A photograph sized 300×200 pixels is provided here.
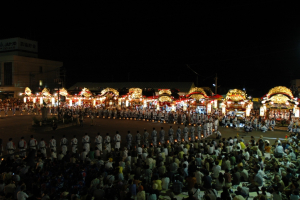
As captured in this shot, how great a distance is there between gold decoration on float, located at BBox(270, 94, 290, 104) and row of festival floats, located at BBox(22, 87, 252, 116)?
5.79 ft

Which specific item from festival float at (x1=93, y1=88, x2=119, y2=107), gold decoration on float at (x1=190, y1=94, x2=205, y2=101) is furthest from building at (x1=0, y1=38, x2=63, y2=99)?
gold decoration on float at (x1=190, y1=94, x2=205, y2=101)

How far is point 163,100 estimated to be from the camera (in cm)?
2191

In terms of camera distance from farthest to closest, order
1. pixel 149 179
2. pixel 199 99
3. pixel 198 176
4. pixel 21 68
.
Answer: pixel 21 68 < pixel 199 99 < pixel 149 179 < pixel 198 176

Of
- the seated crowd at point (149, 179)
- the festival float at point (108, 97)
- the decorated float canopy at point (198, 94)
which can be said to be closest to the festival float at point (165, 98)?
the decorated float canopy at point (198, 94)

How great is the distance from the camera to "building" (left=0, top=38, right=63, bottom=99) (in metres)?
40.1

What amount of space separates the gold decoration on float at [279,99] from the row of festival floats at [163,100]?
5.79 feet

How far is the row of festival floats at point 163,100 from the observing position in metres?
18.8

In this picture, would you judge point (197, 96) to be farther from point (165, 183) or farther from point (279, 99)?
point (165, 183)

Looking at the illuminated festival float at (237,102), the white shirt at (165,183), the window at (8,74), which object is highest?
the window at (8,74)

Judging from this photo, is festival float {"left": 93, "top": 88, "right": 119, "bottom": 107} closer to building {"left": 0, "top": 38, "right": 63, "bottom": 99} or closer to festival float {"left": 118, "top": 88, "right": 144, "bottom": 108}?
festival float {"left": 118, "top": 88, "right": 144, "bottom": 108}

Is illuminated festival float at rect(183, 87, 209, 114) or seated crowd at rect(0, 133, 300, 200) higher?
illuminated festival float at rect(183, 87, 209, 114)

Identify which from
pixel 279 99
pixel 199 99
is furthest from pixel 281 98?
pixel 199 99

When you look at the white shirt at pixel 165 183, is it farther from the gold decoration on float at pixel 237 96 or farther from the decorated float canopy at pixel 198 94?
the decorated float canopy at pixel 198 94

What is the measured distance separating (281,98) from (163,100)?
382 inches
